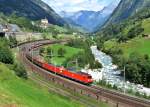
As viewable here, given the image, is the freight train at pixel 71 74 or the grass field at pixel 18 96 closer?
the grass field at pixel 18 96

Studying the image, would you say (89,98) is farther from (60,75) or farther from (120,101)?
(60,75)

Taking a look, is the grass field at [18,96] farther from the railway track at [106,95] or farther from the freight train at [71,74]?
the freight train at [71,74]

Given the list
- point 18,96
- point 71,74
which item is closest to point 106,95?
point 71,74

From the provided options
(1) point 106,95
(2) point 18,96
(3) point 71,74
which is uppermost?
(2) point 18,96

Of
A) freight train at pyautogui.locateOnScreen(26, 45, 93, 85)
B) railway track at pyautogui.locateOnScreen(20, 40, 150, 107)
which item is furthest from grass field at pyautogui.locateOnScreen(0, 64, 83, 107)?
freight train at pyautogui.locateOnScreen(26, 45, 93, 85)

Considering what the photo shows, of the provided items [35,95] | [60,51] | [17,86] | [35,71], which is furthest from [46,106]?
[60,51]

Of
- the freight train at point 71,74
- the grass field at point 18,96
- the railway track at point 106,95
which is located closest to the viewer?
the grass field at point 18,96

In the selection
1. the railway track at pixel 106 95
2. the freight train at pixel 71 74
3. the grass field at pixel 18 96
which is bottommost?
the railway track at pixel 106 95

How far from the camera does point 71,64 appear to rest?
15788 cm

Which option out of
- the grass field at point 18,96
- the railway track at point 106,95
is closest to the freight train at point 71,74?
the railway track at point 106,95

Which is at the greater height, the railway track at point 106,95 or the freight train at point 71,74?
the freight train at point 71,74

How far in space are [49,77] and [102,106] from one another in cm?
4659

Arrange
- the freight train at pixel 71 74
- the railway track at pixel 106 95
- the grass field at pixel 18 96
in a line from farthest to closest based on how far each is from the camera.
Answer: the freight train at pixel 71 74 < the railway track at pixel 106 95 < the grass field at pixel 18 96

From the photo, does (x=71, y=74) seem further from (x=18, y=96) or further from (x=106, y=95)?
(x=18, y=96)
